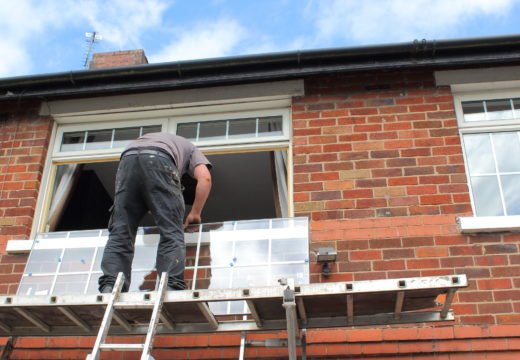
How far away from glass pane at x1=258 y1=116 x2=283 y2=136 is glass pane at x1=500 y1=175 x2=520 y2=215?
224 centimetres

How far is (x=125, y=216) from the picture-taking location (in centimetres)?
482

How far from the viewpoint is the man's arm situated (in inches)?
203

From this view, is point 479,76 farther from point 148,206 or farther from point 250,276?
point 148,206

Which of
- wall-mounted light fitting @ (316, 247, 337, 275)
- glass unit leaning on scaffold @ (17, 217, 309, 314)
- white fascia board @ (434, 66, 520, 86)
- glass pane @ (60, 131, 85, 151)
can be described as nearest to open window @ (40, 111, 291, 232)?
glass pane @ (60, 131, 85, 151)

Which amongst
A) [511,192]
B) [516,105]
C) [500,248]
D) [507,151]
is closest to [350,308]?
[500,248]

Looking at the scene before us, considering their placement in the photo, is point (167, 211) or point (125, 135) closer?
point (167, 211)

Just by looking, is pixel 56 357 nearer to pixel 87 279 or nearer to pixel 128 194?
pixel 87 279

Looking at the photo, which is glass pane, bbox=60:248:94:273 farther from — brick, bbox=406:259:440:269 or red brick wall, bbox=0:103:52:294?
brick, bbox=406:259:440:269

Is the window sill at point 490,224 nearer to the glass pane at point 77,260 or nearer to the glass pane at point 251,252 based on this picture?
the glass pane at point 251,252

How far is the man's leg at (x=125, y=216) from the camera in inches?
184

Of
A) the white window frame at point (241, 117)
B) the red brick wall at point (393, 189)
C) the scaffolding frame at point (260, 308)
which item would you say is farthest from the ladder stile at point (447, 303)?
the white window frame at point (241, 117)

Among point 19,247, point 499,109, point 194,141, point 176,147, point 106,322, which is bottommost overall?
point 106,322

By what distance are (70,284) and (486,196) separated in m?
3.76

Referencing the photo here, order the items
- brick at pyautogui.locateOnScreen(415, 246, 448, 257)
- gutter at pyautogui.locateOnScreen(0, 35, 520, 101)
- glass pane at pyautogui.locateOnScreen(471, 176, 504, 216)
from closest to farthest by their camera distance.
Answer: brick at pyautogui.locateOnScreen(415, 246, 448, 257) < glass pane at pyautogui.locateOnScreen(471, 176, 504, 216) < gutter at pyautogui.locateOnScreen(0, 35, 520, 101)
